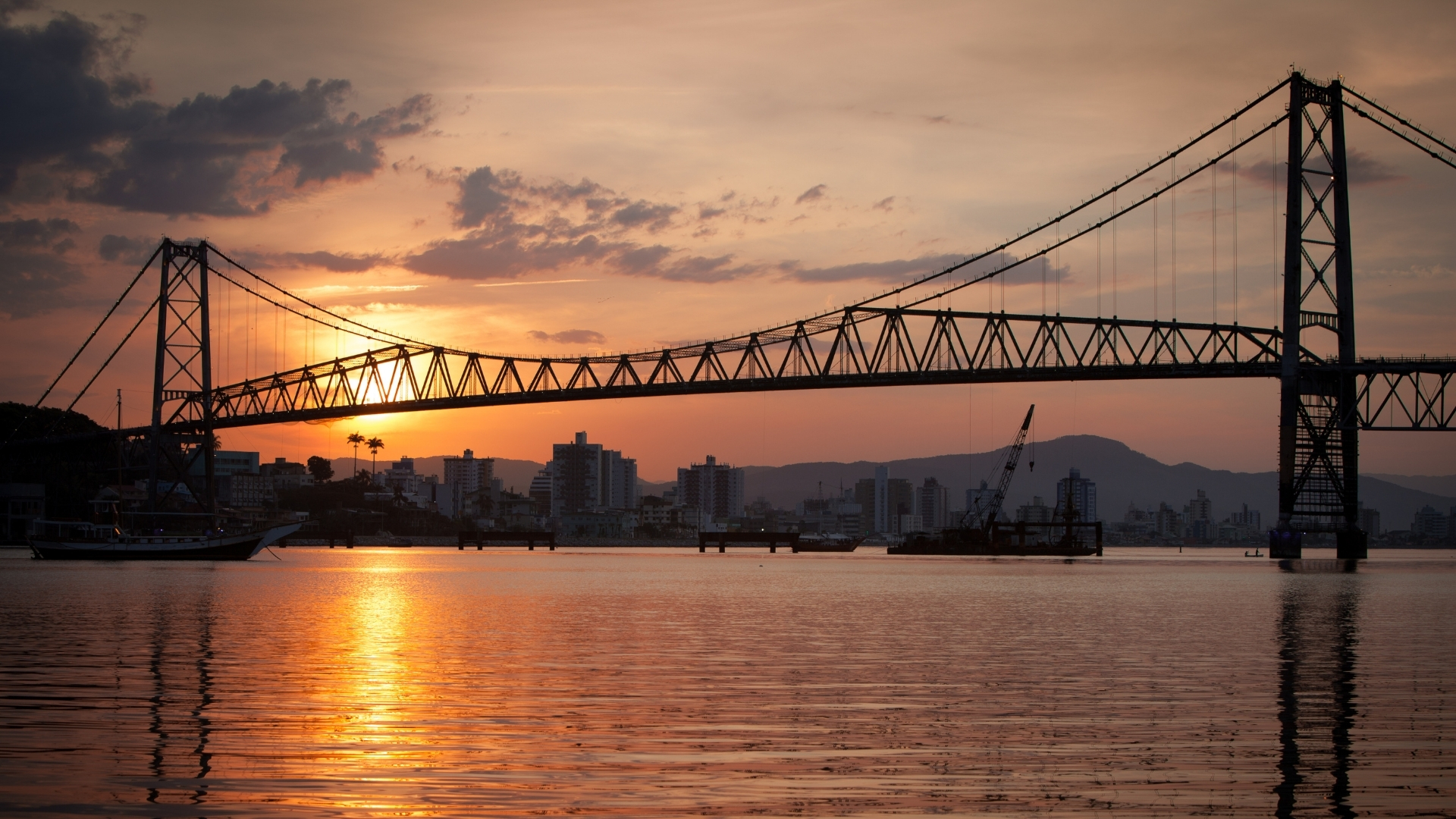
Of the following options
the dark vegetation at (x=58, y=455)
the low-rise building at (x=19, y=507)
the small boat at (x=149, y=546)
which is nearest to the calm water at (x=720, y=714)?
the small boat at (x=149, y=546)

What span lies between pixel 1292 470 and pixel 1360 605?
147 ft

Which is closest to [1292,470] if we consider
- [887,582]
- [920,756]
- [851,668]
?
[887,582]

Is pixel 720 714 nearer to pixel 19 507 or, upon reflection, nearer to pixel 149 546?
pixel 149 546

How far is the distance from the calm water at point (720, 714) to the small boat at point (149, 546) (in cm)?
6794

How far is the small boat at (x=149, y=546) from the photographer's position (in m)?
103

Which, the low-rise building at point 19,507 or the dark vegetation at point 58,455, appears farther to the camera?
the low-rise building at point 19,507

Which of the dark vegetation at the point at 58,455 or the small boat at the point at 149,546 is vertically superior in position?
the dark vegetation at the point at 58,455

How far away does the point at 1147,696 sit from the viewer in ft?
66.4

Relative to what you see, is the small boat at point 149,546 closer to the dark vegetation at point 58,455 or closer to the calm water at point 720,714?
the dark vegetation at point 58,455

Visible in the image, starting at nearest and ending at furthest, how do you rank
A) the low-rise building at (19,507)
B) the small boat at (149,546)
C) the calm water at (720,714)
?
the calm water at (720,714), the small boat at (149,546), the low-rise building at (19,507)

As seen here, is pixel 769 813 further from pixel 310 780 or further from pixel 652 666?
pixel 652 666

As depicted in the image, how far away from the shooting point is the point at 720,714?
18.0m

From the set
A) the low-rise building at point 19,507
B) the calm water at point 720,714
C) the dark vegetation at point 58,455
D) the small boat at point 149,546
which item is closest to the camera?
the calm water at point 720,714

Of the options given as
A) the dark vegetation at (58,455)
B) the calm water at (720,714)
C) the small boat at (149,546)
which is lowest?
the small boat at (149,546)
